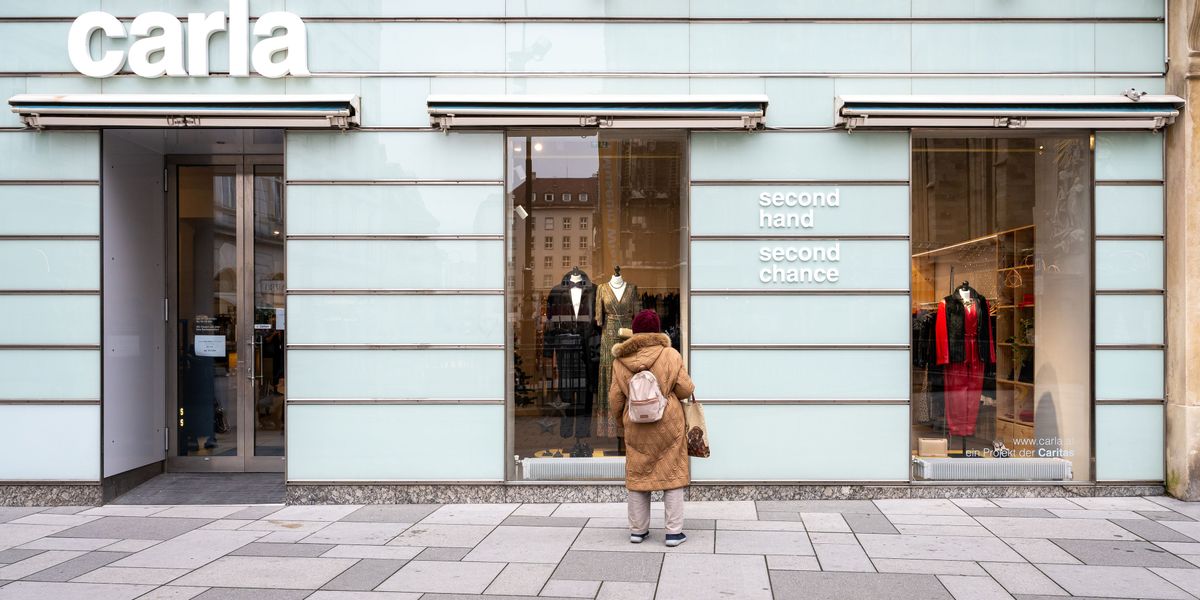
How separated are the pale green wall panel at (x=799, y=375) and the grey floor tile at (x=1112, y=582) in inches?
98.0

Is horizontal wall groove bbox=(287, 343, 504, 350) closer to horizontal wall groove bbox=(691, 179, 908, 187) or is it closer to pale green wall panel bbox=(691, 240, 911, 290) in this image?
pale green wall panel bbox=(691, 240, 911, 290)

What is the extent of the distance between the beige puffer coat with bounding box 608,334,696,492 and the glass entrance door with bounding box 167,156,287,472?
5.07 metres

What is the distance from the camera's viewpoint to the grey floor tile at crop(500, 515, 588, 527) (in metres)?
7.07

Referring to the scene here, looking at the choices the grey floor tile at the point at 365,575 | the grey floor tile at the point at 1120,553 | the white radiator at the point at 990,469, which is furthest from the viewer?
the white radiator at the point at 990,469

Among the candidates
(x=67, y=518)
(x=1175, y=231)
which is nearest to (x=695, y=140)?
(x=1175, y=231)

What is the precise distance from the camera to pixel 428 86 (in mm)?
7977

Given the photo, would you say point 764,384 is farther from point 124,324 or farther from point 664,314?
point 124,324

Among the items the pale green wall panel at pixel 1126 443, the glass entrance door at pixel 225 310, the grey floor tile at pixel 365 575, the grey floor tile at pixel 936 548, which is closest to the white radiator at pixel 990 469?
the pale green wall panel at pixel 1126 443

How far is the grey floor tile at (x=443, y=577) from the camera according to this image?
5289mm

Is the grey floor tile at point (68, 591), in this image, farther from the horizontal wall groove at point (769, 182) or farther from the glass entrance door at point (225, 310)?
the horizontal wall groove at point (769, 182)

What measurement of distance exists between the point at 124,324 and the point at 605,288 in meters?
5.15

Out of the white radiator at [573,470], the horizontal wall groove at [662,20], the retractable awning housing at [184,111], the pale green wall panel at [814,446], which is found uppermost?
the horizontal wall groove at [662,20]

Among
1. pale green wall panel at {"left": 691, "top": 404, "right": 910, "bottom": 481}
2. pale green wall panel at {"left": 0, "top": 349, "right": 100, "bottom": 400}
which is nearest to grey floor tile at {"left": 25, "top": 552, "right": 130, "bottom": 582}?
pale green wall panel at {"left": 0, "top": 349, "right": 100, "bottom": 400}

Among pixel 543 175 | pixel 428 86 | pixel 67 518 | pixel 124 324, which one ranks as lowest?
pixel 67 518
